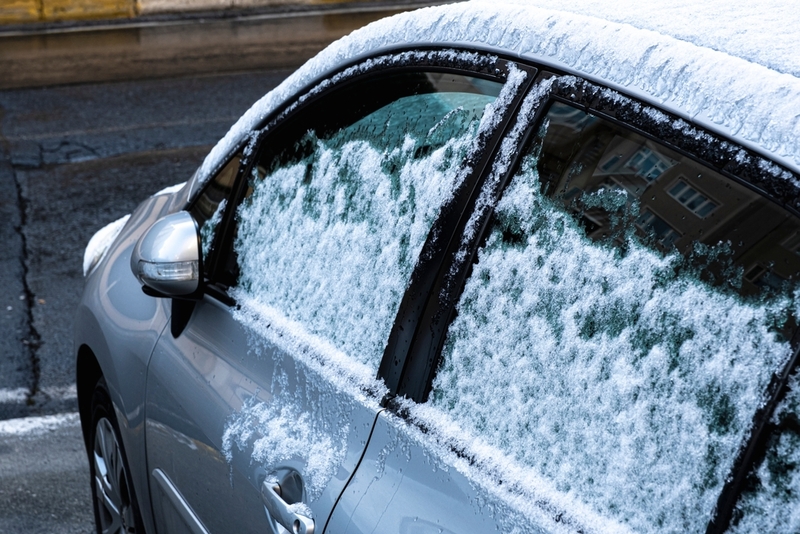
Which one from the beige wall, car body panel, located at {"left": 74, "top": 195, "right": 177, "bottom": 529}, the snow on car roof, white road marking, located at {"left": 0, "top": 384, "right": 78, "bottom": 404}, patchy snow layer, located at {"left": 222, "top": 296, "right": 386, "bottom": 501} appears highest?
the snow on car roof

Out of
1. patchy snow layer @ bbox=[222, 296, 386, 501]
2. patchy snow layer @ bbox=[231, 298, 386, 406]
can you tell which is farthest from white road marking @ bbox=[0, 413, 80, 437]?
patchy snow layer @ bbox=[222, 296, 386, 501]

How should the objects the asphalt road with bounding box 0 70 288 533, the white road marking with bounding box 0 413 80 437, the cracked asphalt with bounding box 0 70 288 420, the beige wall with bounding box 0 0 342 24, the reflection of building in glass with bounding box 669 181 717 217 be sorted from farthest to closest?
1. the beige wall with bounding box 0 0 342 24
2. the cracked asphalt with bounding box 0 70 288 420
3. the white road marking with bounding box 0 413 80 437
4. the asphalt road with bounding box 0 70 288 533
5. the reflection of building in glass with bounding box 669 181 717 217

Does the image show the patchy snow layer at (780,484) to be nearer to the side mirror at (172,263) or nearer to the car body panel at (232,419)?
the car body panel at (232,419)

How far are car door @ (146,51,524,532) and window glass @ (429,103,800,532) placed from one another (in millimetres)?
168

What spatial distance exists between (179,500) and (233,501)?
0.36m

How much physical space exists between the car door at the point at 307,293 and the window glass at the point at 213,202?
25 millimetres

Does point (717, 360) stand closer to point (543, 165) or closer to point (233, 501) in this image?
point (543, 165)

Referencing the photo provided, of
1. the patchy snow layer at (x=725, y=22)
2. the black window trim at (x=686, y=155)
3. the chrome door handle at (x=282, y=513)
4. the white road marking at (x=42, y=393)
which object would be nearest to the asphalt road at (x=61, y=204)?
the white road marking at (x=42, y=393)

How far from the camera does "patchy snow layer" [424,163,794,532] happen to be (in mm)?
1167

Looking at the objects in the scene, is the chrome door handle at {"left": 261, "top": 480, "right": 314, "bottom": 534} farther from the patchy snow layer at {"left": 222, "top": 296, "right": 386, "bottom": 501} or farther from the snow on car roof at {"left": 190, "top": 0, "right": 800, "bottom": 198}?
the snow on car roof at {"left": 190, "top": 0, "right": 800, "bottom": 198}

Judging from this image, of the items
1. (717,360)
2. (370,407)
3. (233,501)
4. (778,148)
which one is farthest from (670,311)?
(233,501)

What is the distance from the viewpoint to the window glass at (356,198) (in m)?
1.67

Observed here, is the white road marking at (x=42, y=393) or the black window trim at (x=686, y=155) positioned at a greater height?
the black window trim at (x=686, y=155)

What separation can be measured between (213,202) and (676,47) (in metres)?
1.39
